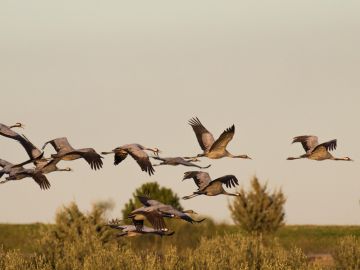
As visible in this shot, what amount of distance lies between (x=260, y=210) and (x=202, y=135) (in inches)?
1029

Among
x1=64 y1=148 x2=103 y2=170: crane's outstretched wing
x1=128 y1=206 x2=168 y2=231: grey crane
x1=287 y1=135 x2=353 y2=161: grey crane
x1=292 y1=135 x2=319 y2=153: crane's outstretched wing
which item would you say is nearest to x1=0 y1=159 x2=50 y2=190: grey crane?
x1=64 y1=148 x2=103 y2=170: crane's outstretched wing

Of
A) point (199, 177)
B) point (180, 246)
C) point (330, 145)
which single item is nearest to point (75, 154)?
point (199, 177)

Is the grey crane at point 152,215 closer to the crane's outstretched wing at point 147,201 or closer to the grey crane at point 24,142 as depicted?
the crane's outstretched wing at point 147,201

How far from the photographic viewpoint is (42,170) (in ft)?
44.7

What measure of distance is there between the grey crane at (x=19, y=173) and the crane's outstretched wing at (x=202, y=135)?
323 cm

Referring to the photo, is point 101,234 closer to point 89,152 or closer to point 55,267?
point 55,267

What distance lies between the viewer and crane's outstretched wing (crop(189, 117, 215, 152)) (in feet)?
51.9

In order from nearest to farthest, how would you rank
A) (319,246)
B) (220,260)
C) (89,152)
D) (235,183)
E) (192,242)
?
1. (89,152)
2. (235,183)
3. (220,260)
4. (192,242)
5. (319,246)

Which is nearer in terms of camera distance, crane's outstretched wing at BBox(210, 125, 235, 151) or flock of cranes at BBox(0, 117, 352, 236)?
flock of cranes at BBox(0, 117, 352, 236)

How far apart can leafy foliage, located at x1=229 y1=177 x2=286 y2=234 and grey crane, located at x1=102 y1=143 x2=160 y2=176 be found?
93.2 feet

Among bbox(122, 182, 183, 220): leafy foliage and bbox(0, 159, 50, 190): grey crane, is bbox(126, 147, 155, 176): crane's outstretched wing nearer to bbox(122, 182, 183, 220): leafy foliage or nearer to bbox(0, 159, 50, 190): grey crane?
bbox(0, 159, 50, 190): grey crane

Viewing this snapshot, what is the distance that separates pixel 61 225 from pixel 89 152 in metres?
A: 18.2

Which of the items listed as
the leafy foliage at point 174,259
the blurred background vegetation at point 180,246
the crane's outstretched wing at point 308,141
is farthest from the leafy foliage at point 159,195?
the crane's outstretched wing at point 308,141

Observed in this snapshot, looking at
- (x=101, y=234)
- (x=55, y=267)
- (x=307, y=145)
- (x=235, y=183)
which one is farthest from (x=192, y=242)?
(x=235, y=183)
